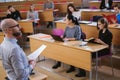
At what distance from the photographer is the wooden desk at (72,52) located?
11.0ft

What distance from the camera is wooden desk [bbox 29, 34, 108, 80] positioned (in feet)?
11.0

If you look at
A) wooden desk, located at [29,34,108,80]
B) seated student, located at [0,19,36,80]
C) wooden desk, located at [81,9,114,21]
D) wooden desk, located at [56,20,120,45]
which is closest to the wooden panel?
wooden desk, located at [29,34,108,80]

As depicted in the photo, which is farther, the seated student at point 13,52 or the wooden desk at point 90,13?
the wooden desk at point 90,13

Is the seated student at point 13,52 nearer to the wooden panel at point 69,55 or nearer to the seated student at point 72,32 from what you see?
the wooden panel at point 69,55

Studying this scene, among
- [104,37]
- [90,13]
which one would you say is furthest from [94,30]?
[90,13]

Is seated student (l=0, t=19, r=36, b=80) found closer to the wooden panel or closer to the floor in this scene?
the wooden panel

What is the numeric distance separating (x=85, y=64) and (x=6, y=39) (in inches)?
73.9

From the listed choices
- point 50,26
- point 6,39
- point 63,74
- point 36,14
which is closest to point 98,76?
point 63,74

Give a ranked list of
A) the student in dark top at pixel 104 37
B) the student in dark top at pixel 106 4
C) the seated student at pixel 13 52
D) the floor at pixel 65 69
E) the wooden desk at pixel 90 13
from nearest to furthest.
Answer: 1. the seated student at pixel 13 52
2. the student in dark top at pixel 104 37
3. the floor at pixel 65 69
4. the wooden desk at pixel 90 13
5. the student in dark top at pixel 106 4

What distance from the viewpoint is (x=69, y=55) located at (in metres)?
3.70

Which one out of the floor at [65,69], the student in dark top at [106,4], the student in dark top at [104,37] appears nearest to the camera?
the student in dark top at [104,37]

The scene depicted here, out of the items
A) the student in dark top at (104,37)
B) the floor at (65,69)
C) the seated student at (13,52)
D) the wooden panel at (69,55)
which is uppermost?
the seated student at (13,52)

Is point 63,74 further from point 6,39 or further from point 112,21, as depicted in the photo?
point 6,39

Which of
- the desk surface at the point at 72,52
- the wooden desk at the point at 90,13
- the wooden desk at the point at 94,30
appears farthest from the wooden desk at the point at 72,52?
the wooden desk at the point at 90,13
